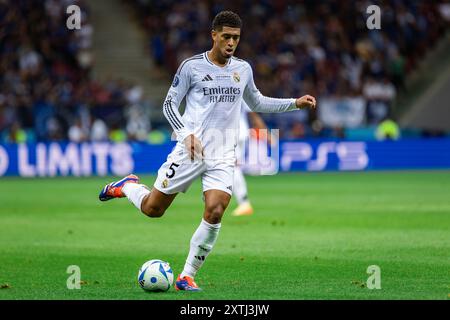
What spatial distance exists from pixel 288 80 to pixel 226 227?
17107 millimetres

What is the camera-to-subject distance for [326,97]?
31.3 m

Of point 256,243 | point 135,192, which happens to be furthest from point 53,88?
point 135,192

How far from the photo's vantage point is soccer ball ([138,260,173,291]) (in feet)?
28.8

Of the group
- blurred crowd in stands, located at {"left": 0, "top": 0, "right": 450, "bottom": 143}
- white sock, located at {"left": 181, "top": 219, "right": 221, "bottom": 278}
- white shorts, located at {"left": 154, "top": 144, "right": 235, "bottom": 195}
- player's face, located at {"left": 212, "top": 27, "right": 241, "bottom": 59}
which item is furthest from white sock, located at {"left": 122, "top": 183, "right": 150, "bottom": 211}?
blurred crowd in stands, located at {"left": 0, "top": 0, "right": 450, "bottom": 143}

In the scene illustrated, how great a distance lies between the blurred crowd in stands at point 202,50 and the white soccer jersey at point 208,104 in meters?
19.4

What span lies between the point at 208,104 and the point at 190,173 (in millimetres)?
687

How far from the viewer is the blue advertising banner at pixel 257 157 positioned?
27.3 meters

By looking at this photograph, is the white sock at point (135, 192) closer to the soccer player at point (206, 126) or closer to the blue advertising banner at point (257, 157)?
the soccer player at point (206, 126)

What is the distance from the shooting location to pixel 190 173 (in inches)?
360

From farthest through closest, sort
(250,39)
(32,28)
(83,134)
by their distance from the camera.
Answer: (250,39) < (32,28) < (83,134)

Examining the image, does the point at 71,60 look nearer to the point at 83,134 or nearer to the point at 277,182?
the point at 83,134

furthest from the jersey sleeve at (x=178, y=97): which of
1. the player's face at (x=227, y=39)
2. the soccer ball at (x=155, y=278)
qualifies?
the soccer ball at (x=155, y=278)

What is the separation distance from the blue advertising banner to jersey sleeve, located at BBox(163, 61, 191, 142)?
1774 centimetres

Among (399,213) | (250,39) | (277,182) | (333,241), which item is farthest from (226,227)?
(250,39)
